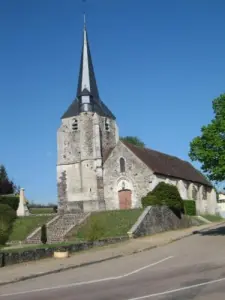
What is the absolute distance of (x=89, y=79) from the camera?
164 feet

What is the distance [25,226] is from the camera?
3072cm

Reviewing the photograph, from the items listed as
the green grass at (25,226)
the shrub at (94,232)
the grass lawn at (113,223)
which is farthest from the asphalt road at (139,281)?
the green grass at (25,226)

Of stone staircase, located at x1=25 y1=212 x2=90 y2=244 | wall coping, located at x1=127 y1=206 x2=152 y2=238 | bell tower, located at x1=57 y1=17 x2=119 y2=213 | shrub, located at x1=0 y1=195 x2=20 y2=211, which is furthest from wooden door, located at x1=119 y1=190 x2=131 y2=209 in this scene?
wall coping, located at x1=127 y1=206 x2=152 y2=238

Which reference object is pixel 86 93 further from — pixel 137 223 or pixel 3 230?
pixel 3 230

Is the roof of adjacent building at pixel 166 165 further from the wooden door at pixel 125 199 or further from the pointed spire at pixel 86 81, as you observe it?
the pointed spire at pixel 86 81

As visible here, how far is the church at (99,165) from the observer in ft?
141

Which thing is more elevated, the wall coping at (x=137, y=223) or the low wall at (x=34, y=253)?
the wall coping at (x=137, y=223)

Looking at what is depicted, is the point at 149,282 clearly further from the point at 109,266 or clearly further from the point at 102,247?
the point at 102,247

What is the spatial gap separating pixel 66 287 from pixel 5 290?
5.24ft

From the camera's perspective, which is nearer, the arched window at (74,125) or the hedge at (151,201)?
the hedge at (151,201)

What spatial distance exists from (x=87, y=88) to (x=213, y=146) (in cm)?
2804

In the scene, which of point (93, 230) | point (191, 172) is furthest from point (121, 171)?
point (93, 230)

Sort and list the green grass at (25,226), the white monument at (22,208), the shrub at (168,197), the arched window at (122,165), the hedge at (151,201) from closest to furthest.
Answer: the green grass at (25,226)
the hedge at (151,201)
the shrub at (168,197)
the white monument at (22,208)
the arched window at (122,165)

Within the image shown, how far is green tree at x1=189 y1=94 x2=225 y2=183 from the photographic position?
23.2 m
